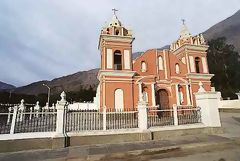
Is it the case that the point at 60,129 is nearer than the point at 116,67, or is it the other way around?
the point at 60,129

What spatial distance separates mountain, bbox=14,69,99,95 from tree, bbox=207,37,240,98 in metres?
74.2

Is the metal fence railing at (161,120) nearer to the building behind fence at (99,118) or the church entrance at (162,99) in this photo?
the building behind fence at (99,118)

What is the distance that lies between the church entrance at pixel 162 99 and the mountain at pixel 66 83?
9274 centimetres

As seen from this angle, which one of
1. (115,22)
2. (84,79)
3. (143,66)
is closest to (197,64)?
(143,66)

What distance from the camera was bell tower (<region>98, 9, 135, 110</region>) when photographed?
62.2 feet

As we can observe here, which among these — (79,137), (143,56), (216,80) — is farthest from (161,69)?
(216,80)

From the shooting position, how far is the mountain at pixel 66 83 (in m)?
119

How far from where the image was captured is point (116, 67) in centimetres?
2134

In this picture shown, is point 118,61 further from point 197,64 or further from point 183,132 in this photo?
point 183,132

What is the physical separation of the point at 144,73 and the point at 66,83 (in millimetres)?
119627

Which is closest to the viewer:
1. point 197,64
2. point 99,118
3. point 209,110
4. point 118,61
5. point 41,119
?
point 99,118

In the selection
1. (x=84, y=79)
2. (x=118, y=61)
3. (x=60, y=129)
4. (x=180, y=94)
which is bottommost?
(x=60, y=129)

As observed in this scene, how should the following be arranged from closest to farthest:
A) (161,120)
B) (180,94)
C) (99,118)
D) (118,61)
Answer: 1. (99,118)
2. (161,120)
3. (118,61)
4. (180,94)

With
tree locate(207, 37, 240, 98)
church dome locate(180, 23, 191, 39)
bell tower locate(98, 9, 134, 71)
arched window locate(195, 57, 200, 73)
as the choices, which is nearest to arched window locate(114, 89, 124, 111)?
bell tower locate(98, 9, 134, 71)
